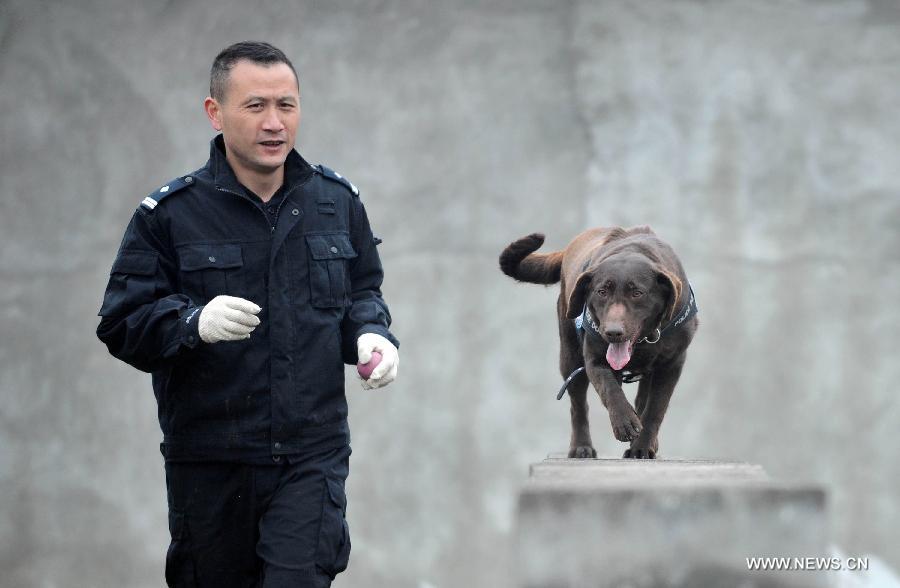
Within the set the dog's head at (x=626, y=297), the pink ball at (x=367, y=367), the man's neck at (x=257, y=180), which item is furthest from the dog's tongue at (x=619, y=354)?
the man's neck at (x=257, y=180)

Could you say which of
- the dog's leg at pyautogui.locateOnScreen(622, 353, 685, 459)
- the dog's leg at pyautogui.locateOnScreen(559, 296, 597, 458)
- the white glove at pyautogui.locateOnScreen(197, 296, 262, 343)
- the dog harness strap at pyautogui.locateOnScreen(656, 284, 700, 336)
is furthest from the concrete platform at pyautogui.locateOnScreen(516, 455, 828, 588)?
the dog's leg at pyautogui.locateOnScreen(559, 296, 597, 458)

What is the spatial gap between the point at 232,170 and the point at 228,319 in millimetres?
558

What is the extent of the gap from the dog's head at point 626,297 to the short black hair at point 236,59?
1.60 m

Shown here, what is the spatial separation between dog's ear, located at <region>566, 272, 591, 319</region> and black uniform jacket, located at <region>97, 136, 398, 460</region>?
4.77 feet

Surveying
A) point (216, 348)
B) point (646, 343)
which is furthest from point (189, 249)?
point (646, 343)

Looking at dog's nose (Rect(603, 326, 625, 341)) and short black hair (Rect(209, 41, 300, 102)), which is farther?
dog's nose (Rect(603, 326, 625, 341))

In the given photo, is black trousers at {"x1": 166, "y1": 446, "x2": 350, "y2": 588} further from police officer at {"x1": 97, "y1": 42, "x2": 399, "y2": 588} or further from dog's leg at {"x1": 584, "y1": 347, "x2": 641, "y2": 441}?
dog's leg at {"x1": 584, "y1": 347, "x2": 641, "y2": 441}

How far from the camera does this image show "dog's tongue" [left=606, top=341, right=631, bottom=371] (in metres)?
4.84

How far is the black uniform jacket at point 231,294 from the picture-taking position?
3.55 m

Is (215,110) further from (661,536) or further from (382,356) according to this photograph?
(661,536)

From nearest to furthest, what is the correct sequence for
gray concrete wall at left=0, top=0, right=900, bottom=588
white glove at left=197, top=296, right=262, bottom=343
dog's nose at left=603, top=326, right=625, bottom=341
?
white glove at left=197, top=296, right=262, bottom=343 < dog's nose at left=603, top=326, right=625, bottom=341 < gray concrete wall at left=0, top=0, right=900, bottom=588

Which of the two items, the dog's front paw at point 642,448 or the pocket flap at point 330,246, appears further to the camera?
the dog's front paw at point 642,448

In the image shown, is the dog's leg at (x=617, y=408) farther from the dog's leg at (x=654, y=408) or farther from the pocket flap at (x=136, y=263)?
the pocket flap at (x=136, y=263)

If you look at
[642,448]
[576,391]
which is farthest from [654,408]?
[576,391]
